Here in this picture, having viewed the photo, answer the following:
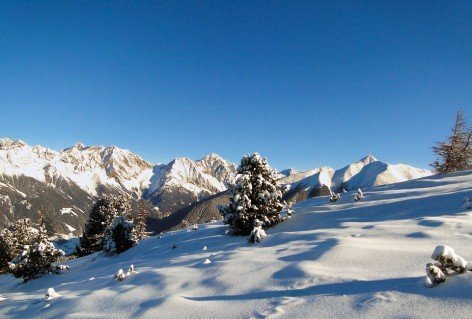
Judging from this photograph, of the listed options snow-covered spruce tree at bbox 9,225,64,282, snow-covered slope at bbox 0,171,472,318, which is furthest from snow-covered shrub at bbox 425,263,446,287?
snow-covered spruce tree at bbox 9,225,64,282

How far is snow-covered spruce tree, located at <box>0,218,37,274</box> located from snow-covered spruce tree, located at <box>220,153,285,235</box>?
3116 cm

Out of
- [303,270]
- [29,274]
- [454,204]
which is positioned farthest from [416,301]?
[29,274]

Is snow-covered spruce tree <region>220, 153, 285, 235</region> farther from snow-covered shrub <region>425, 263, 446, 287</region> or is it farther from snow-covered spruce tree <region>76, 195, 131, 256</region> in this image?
snow-covered spruce tree <region>76, 195, 131, 256</region>

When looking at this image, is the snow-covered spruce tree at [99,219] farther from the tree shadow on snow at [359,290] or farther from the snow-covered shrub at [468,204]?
the tree shadow on snow at [359,290]

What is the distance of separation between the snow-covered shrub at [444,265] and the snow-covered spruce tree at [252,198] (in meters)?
12.6

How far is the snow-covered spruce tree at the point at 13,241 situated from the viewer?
40594 mm

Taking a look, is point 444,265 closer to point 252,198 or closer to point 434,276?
point 434,276

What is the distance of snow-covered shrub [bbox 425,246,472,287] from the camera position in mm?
5991

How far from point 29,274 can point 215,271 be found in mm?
17592

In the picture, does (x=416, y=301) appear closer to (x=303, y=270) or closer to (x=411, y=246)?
(x=303, y=270)

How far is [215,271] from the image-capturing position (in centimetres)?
970

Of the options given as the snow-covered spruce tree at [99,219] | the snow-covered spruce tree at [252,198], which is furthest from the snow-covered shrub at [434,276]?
the snow-covered spruce tree at [99,219]

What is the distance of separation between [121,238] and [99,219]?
993 inches

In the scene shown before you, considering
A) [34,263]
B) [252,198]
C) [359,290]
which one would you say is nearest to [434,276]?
[359,290]
